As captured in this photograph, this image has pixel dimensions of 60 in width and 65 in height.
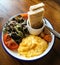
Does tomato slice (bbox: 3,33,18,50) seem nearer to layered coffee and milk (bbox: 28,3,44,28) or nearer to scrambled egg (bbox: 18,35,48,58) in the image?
scrambled egg (bbox: 18,35,48,58)

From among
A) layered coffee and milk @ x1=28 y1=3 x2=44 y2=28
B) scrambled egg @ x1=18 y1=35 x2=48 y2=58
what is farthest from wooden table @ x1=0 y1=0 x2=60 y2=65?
layered coffee and milk @ x1=28 y1=3 x2=44 y2=28

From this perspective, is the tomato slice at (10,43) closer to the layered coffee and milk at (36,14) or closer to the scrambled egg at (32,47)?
the scrambled egg at (32,47)

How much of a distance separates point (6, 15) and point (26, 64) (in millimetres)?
404

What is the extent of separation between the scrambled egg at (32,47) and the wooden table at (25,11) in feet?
0.17

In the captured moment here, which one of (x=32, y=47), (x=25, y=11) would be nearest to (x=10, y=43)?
(x=32, y=47)

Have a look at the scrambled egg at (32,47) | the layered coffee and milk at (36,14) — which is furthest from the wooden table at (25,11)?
the layered coffee and milk at (36,14)

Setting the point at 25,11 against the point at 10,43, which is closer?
the point at 10,43

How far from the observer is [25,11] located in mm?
1132

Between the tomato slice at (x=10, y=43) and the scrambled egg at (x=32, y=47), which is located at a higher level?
the tomato slice at (x=10, y=43)

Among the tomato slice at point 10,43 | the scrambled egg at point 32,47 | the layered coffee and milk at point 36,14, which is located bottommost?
the scrambled egg at point 32,47

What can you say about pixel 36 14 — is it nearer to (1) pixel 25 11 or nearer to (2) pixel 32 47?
(2) pixel 32 47

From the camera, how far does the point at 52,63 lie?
2.83 ft

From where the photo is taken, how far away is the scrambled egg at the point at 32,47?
0.84 m

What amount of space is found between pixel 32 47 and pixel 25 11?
361 millimetres
